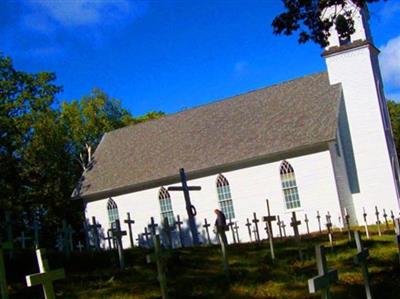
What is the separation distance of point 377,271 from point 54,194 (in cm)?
3402

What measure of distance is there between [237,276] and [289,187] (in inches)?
689

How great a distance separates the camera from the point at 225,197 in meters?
32.5

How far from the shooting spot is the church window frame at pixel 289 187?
30203 millimetres

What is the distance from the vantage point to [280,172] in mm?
30703

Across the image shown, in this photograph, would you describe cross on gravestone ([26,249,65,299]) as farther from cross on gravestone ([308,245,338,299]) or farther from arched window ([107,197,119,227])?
arched window ([107,197,119,227])

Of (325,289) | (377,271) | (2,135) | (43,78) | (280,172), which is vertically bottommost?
(377,271)

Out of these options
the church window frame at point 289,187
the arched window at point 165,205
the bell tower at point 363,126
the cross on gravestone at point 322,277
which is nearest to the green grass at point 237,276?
the cross on gravestone at point 322,277

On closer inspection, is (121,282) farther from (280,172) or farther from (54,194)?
(54,194)

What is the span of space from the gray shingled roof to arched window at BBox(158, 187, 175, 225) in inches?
Result: 28.7

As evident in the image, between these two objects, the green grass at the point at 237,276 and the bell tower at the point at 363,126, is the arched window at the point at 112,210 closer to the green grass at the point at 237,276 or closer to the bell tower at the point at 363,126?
the bell tower at the point at 363,126

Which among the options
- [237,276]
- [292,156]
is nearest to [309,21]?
[237,276]

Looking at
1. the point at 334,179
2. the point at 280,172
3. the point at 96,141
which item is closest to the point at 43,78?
the point at 96,141

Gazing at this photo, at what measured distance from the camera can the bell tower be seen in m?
30.2

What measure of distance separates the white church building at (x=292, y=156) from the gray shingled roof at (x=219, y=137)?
0.26 ft
